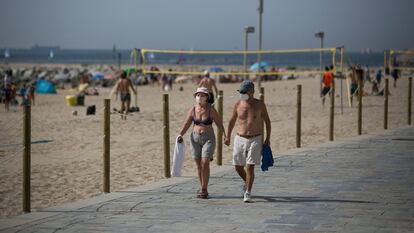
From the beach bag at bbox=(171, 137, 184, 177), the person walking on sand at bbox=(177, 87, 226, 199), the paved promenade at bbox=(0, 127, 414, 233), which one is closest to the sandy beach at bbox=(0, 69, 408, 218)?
the paved promenade at bbox=(0, 127, 414, 233)

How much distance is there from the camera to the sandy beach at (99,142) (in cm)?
1148

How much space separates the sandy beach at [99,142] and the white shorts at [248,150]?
2519mm

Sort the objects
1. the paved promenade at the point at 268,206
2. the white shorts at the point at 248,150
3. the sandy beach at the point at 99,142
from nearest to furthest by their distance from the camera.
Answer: the paved promenade at the point at 268,206 < the white shorts at the point at 248,150 < the sandy beach at the point at 99,142

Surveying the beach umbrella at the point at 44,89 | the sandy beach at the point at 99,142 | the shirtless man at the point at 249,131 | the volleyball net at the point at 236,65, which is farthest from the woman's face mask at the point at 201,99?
the beach umbrella at the point at 44,89

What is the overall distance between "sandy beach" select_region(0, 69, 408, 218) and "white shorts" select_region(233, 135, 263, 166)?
99.2 inches

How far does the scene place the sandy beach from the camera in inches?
452

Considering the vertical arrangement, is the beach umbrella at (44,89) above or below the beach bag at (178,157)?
above

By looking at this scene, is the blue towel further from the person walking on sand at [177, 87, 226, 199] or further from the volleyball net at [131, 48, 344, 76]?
the volleyball net at [131, 48, 344, 76]

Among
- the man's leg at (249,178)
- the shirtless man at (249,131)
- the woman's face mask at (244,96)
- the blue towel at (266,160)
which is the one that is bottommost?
the man's leg at (249,178)

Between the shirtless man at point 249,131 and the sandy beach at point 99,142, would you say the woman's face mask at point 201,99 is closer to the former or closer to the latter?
the shirtless man at point 249,131

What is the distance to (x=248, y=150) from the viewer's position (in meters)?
9.00

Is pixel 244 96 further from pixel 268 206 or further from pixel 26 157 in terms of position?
pixel 26 157

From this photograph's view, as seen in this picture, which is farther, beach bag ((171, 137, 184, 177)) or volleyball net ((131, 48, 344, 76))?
volleyball net ((131, 48, 344, 76))

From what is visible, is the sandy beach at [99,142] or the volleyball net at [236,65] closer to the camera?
the sandy beach at [99,142]
